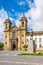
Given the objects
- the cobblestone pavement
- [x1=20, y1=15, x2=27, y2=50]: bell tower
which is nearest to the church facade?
[x1=20, y1=15, x2=27, y2=50]: bell tower

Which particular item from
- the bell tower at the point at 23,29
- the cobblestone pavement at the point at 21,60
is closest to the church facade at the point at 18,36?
the bell tower at the point at 23,29

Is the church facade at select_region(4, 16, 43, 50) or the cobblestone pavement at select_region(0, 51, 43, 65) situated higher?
the church facade at select_region(4, 16, 43, 50)

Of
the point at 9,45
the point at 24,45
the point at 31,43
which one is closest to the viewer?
the point at 31,43

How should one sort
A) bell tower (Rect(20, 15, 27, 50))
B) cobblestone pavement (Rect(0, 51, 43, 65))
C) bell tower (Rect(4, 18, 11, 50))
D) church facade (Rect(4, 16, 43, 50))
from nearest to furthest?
cobblestone pavement (Rect(0, 51, 43, 65)) → church facade (Rect(4, 16, 43, 50)) → bell tower (Rect(20, 15, 27, 50)) → bell tower (Rect(4, 18, 11, 50))

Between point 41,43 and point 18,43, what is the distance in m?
9.88

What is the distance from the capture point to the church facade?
8500 centimetres

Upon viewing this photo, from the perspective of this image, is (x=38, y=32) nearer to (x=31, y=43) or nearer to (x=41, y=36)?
(x=41, y=36)

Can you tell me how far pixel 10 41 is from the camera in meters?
88.3

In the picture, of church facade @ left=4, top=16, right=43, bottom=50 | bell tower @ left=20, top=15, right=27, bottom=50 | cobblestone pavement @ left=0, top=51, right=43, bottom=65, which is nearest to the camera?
cobblestone pavement @ left=0, top=51, right=43, bottom=65

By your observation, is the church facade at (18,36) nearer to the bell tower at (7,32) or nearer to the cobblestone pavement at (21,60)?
the bell tower at (7,32)

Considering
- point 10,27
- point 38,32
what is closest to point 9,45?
point 10,27

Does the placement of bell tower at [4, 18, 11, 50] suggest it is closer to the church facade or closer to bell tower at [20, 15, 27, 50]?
the church facade

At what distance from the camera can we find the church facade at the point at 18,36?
8500cm

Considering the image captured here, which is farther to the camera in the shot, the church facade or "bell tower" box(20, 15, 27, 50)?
"bell tower" box(20, 15, 27, 50)
